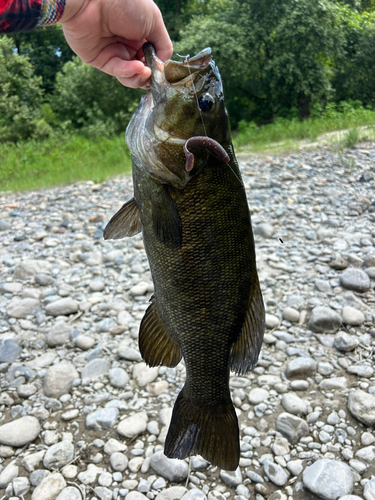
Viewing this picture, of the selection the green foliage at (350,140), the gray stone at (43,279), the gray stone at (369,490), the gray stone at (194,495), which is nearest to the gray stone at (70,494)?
the gray stone at (194,495)

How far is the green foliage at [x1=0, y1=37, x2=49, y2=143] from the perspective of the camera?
1734cm

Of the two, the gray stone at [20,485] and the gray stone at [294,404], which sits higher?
the gray stone at [294,404]

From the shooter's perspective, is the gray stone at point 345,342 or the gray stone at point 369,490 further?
the gray stone at point 345,342

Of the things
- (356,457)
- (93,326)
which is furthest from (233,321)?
(93,326)

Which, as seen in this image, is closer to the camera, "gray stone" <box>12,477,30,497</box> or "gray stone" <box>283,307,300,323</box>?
"gray stone" <box>12,477,30,497</box>

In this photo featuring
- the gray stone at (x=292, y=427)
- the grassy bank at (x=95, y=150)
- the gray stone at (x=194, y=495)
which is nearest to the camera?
the gray stone at (x=194, y=495)

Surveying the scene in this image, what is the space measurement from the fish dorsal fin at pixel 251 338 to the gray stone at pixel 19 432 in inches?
73.9

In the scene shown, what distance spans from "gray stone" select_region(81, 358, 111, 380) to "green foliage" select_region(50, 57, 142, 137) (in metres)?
14.1

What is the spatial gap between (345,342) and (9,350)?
292 cm

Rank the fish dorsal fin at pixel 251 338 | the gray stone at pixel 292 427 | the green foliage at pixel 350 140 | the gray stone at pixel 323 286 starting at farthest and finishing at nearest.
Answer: the green foliage at pixel 350 140 < the gray stone at pixel 323 286 < the gray stone at pixel 292 427 < the fish dorsal fin at pixel 251 338

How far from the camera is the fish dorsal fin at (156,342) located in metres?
1.83

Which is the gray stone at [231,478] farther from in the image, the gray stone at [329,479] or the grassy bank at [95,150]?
the grassy bank at [95,150]

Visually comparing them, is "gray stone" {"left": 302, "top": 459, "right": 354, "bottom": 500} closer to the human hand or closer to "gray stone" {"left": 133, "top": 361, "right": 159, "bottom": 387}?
"gray stone" {"left": 133, "top": 361, "right": 159, "bottom": 387}

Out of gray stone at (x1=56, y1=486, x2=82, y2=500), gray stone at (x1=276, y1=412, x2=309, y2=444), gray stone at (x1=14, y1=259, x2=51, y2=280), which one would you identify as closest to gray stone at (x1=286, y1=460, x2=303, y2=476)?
gray stone at (x1=276, y1=412, x2=309, y2=444)
